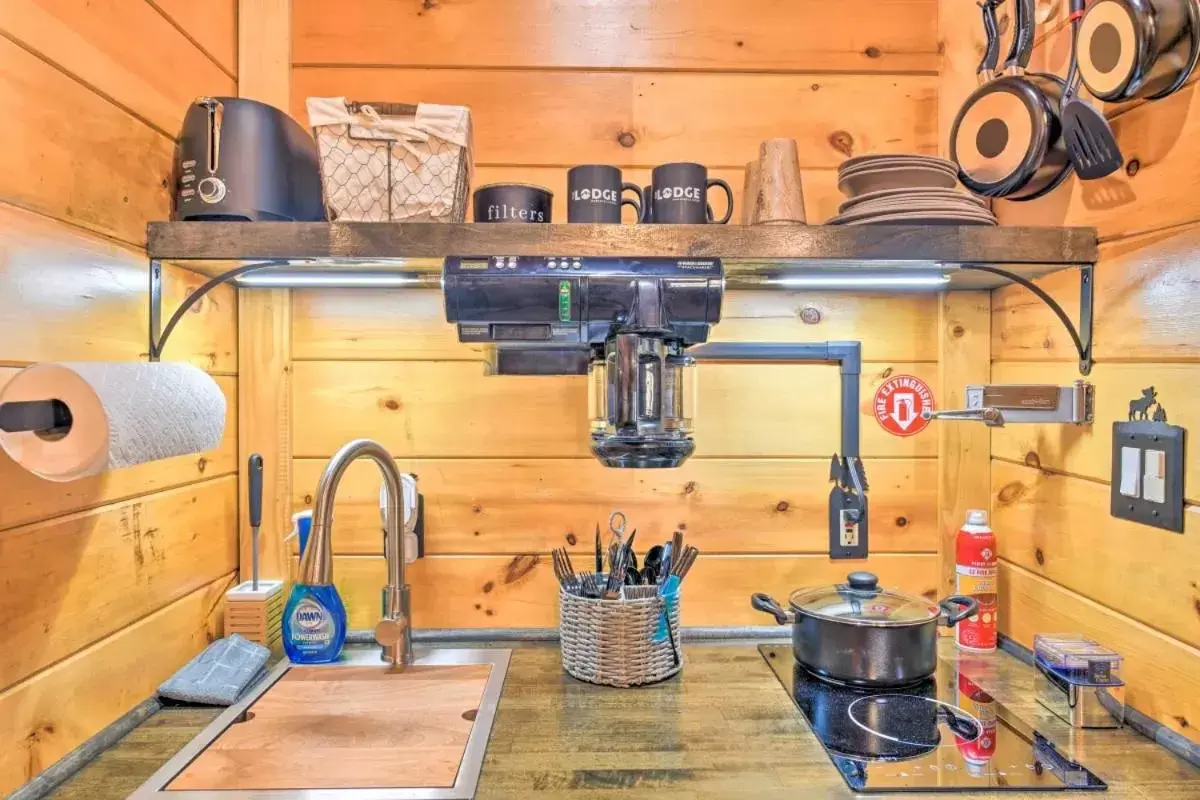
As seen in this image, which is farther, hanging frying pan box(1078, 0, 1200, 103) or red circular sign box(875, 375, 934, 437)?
red circular sign box(875, 375, 934, 437)

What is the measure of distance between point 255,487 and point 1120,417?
1410 mm

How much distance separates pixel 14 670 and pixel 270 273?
692mm

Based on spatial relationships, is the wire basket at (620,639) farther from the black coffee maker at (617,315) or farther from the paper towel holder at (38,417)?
the paper towel holder at (38,417)

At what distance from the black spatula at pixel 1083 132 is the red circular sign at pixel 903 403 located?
0.47m

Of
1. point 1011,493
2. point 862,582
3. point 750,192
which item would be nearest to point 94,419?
point 750,192

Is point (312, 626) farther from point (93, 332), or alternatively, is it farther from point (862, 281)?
point (862, 281)

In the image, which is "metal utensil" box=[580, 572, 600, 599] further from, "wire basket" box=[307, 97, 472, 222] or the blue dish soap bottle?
"wire basket" box=[307, 97, 472, 222]

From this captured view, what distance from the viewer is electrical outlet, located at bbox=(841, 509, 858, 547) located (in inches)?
55.7

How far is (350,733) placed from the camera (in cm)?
103

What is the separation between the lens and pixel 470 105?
1423mm

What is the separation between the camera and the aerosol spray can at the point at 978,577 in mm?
1322

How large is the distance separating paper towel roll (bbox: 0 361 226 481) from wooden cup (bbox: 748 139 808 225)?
35.6 inches

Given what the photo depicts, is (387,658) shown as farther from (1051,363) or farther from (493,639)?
(1051,363)

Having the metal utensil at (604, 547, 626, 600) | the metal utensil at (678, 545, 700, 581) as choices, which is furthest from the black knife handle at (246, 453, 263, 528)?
the metal utensil at (678, 545, 700, 581)
